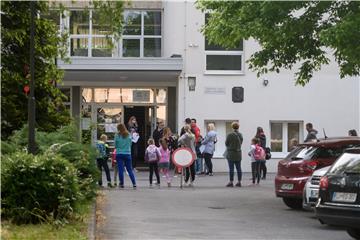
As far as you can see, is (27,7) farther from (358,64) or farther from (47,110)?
(358,64)

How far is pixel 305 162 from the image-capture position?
606 inches

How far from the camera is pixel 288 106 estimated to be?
92.0 ft

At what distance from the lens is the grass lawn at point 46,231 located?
33.0 feet

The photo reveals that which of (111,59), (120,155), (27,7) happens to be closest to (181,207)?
(120,155)

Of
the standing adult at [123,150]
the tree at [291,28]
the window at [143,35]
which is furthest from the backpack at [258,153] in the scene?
the window at [143,35]

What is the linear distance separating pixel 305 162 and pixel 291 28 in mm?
2922

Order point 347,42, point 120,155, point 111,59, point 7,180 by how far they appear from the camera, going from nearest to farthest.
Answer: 1. point 7,180
2. point 347,42
3. point 120,155
4. point 111,59

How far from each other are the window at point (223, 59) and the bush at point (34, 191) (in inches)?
662

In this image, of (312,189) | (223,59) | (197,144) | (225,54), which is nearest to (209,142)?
(197,144)

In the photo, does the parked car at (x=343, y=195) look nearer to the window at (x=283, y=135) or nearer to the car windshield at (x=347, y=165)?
the car windshield at (x=347, y=165)

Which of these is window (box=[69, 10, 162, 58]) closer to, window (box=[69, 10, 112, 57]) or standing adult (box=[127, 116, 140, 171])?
window (box=[69, 10, 112, 57])

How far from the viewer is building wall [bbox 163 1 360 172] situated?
27734 millimetres

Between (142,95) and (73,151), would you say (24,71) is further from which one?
(142,95)

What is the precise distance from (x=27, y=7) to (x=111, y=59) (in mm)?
9136
